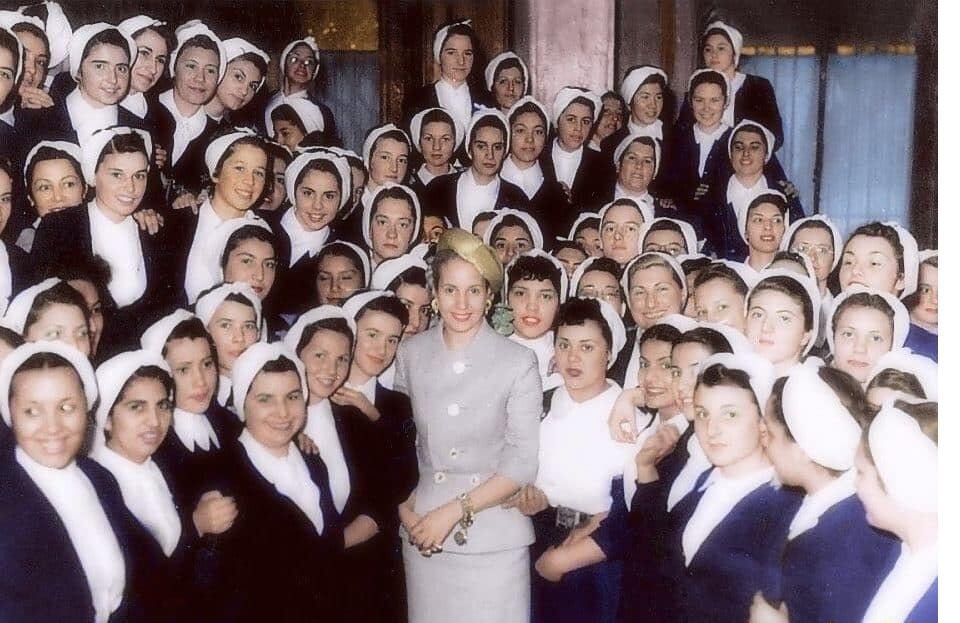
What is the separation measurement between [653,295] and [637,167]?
72 centimetres

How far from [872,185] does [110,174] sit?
175 centimetres

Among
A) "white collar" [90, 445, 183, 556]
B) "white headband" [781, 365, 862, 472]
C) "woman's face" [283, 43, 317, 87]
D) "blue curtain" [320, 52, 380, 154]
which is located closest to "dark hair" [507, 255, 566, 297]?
"white headband" [781, 365, 862, 472]

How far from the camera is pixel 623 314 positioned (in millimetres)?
2295

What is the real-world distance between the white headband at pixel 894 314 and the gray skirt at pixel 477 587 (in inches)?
27.5

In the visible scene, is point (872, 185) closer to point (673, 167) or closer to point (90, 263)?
point (673, 167)

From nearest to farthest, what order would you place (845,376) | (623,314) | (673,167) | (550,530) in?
(845,376) → (550,530) → (623,314) → (673,167)

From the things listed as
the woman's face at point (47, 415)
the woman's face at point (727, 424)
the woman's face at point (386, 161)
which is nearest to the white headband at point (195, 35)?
the woman's face at point (386, 161)

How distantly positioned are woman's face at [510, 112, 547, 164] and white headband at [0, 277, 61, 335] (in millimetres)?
1393

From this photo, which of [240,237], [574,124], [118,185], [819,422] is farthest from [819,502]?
[574,124]

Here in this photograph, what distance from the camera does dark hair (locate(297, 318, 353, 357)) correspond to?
202 centimetres

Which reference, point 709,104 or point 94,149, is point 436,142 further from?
point 94,149

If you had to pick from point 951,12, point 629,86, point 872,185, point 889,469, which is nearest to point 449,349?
point 889,469

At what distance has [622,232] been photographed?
2.54 metres

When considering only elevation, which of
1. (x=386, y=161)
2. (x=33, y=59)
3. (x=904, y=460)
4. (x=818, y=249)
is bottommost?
(x=904, y=460)
